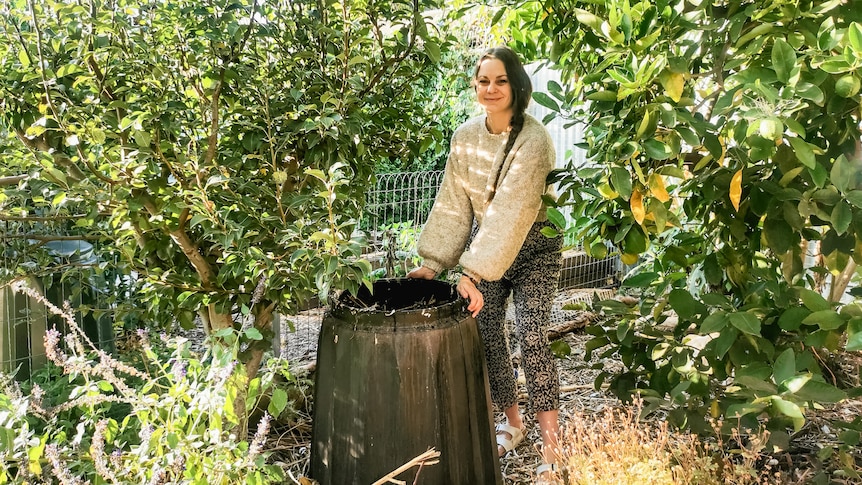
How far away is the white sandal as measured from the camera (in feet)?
7.99

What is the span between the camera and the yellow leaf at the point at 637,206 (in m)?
1.46

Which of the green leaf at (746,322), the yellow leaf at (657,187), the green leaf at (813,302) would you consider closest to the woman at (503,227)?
the yellow leaf at (657,187)

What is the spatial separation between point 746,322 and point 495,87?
1.08 m

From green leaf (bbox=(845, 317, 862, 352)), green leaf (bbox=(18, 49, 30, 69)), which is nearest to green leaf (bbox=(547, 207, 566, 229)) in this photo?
green leaf (bbox=(845, 317, 862, 352))

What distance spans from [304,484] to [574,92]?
4.38ft

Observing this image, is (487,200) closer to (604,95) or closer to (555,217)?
(555,217)

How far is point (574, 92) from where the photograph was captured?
5.94 feet

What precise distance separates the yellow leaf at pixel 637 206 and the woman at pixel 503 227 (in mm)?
571

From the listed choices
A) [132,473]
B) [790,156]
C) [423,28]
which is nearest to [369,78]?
[423,28]

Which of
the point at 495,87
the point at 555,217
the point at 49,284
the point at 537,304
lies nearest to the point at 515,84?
the point at 495,87

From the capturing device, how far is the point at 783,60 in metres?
1.23

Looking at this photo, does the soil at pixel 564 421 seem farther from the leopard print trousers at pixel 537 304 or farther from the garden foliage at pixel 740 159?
the garden foliage at pixel 740 159

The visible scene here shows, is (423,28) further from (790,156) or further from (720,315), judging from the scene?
(720,315)

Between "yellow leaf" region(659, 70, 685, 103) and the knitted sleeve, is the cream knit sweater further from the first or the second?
"yellow leaf" region(659, 70, 685, 103)
